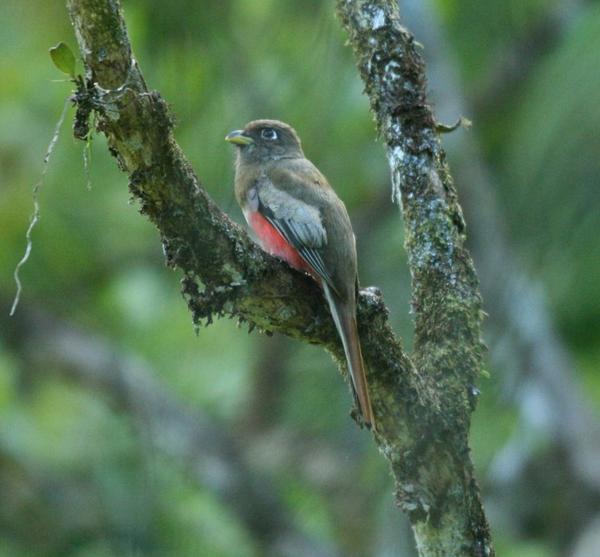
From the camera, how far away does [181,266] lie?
376 centimetres

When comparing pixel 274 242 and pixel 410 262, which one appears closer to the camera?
pixel 410 262

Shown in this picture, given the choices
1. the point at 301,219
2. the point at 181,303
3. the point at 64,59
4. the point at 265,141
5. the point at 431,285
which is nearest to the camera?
the point at 64,59

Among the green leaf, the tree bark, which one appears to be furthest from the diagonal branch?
the green leaf

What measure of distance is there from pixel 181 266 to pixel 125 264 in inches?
267

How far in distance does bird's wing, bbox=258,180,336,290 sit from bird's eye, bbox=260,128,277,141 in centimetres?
77

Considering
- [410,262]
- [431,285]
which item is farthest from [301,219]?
[431,285]

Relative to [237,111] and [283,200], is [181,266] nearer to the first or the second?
[283,200]

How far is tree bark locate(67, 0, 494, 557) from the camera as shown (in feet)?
11.5

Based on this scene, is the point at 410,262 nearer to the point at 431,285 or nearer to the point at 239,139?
the point at 431,285

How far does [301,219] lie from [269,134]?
4.06 ft

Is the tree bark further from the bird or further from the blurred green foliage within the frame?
the blurred green foliage

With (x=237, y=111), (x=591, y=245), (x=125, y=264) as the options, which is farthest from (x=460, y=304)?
(x=125, y=264)

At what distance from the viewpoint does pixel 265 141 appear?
6.20 metres

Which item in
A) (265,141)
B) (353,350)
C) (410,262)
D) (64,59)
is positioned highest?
(265,141)
